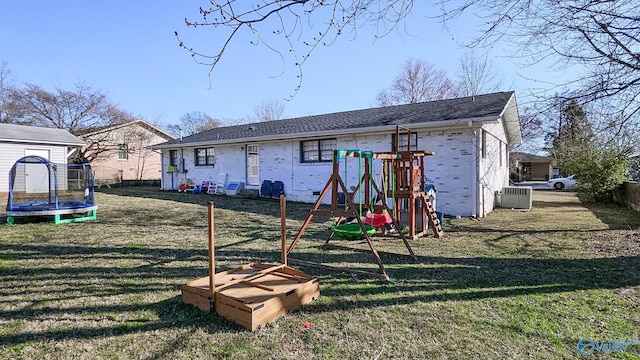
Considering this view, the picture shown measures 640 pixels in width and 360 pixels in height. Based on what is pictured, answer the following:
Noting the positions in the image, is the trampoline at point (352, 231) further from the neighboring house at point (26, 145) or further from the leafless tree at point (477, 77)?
the leafless tree at point (477, 77)

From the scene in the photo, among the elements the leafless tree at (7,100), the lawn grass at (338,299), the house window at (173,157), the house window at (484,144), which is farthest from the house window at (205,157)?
the leafless tree at (7,100)

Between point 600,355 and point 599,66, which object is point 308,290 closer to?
point 600,355

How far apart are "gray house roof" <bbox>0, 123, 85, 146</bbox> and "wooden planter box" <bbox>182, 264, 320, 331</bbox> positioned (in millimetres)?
16528

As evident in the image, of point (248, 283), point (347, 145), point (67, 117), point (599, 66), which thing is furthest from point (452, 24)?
point (67, 117)

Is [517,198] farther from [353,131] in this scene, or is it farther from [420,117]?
[353,131]

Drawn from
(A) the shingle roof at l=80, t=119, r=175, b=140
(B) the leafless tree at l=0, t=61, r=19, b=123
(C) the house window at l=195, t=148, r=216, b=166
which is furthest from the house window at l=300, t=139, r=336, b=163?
(B) the leafless tree at l=0, t=61, r=19, b=123

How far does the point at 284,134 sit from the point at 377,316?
34.8 feet

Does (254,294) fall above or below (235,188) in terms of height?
below

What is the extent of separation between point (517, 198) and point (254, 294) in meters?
11.3

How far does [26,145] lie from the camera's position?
15156 millimetres

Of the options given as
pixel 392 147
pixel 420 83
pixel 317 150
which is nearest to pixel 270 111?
pixel 420 83

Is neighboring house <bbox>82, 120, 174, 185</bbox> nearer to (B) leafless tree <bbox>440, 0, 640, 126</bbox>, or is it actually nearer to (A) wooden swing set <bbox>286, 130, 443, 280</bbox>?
(A) wooden swing set <bbox>286, 130, 443, 280</bbox>

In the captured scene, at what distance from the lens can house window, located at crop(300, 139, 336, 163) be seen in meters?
12.5

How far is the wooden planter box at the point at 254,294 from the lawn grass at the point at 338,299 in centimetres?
10
